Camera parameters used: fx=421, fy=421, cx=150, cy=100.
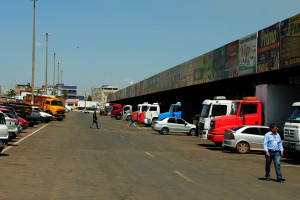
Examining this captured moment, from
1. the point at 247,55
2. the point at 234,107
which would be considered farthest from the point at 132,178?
the point at 247,55

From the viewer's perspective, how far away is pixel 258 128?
A: 22.3 meters

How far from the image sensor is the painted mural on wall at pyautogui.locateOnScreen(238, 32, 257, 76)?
28.7 metres

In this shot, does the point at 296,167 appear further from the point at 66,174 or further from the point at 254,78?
the point at 254,78

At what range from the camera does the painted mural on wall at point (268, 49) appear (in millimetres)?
→ 25156

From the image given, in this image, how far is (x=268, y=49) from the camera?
86.5ft

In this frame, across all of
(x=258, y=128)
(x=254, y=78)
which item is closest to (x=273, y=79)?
(x=254, y=78)

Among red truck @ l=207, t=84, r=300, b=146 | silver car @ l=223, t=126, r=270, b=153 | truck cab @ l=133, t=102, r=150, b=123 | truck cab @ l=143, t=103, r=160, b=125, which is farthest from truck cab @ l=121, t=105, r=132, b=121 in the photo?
silver car @ l=223, t=126, r=270, b=153

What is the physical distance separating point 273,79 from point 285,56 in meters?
9.57

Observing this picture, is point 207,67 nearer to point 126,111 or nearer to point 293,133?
point 293,133

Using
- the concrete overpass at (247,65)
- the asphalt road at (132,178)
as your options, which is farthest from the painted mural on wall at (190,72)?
the asphalt road at (132,178)

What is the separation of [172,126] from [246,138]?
49.4 feet

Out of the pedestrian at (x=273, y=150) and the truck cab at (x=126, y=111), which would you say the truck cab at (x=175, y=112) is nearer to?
the truck cab at (x=126, y=111)

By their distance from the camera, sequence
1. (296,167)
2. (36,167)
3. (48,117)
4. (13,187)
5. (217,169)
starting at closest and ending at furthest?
(13,187), (36,167), (217,169), (296,167), (48,117)

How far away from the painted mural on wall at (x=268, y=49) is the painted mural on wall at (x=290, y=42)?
2.08ft
